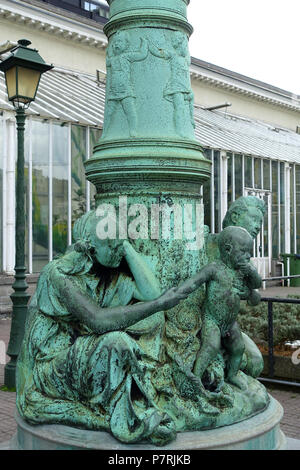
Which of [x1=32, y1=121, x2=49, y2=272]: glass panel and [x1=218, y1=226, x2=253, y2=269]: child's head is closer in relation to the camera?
[x1=218, y1=226, x2=253, y2=269]: child's head

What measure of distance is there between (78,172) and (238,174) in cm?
790

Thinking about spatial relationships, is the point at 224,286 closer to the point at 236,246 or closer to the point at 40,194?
the point at 236,246

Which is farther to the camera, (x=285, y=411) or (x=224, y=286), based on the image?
(x=285, y=411)

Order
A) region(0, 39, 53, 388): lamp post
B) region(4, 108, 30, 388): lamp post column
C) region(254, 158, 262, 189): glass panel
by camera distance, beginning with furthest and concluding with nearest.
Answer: region(254, 158, 262, 189): glass panel < region(4, 108, 30, 388): lamp post column < region(0, 39, 53, 388): lamp post

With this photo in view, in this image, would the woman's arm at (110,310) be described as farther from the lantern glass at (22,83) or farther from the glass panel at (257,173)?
the glass panel at (257,173)

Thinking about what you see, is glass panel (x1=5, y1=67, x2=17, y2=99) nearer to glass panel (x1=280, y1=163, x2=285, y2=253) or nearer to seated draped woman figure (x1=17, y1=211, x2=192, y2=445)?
seated draped woman figure (x1=17, y1=211, x2=192, y2=445)

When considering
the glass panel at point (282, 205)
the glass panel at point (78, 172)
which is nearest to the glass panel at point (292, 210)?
the glass panel at point (282, 205)

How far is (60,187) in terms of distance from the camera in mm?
15375

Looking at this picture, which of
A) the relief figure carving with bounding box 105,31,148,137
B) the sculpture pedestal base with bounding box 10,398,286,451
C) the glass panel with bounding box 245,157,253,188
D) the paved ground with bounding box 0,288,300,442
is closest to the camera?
the sculpture pedestal base with bounding box 10,398,286,451

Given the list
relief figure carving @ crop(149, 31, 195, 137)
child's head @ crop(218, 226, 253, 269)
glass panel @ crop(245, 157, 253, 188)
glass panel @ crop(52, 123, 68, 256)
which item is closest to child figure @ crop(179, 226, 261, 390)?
child's head @ crop(218, 226, 253, 269)

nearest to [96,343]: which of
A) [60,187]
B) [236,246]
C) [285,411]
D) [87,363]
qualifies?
[87,363]

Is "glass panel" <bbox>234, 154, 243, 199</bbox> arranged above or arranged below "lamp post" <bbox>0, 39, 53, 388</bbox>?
above

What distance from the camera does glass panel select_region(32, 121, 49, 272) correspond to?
1462cm

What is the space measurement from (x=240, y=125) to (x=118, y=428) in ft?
87.3
